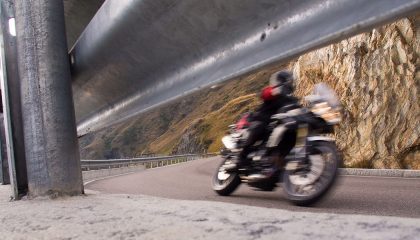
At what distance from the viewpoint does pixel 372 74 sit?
15742 millimetres

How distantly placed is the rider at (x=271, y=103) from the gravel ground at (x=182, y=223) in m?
2.34

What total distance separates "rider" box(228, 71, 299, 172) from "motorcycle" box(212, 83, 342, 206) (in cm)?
9

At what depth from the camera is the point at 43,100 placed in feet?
12.0

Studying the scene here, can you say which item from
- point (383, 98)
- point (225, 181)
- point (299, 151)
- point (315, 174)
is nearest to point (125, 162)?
point (383, 98)

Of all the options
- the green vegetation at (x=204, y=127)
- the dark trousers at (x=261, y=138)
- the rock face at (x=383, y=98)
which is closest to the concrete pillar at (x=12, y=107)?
the dark trousers at (x=261, y=138)

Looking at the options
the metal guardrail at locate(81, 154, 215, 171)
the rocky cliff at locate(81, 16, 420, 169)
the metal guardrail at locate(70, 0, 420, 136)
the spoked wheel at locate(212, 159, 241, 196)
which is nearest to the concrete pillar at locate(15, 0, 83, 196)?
the metal guardrail at locate(70, 0, 420, 136)

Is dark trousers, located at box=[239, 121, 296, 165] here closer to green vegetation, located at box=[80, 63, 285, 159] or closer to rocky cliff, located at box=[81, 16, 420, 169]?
rocky cliff, located at box=[81, 16, 420, 169]

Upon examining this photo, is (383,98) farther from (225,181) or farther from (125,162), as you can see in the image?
(125,162)

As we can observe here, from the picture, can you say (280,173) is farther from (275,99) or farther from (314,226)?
(314,226)

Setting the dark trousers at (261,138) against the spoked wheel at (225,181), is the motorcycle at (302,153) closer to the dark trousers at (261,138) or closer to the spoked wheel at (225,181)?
the dark trousers at (261,138)

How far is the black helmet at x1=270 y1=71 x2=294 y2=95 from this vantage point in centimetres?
524

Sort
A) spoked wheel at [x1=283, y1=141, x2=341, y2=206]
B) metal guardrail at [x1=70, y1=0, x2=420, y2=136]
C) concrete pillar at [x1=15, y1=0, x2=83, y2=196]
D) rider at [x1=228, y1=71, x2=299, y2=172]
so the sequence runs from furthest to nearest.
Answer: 1. rider at [x1=228, y1=71, x2=299, y2=172]
2. spoked wheel at [x1=283, y1=141, x2=341, y2=206]
3. concrete pillar at [x1=15, y1=0, x2=83, y2=196]
4. metal guardrail at [x1=70, y1=0, x2=420, y2=136]

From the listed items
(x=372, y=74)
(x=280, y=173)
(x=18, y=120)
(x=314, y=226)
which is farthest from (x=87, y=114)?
(x=372, y=74)

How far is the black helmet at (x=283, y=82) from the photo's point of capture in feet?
17.2
